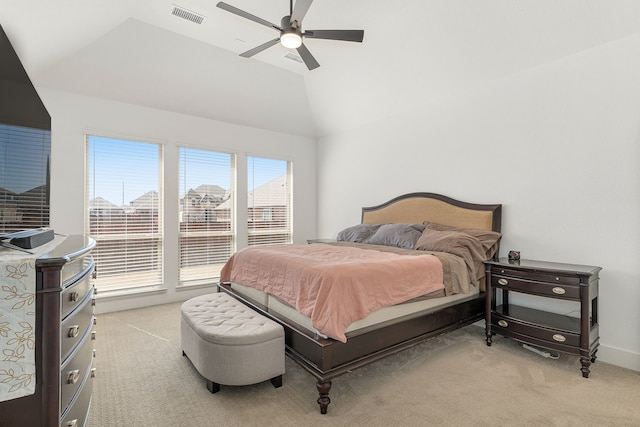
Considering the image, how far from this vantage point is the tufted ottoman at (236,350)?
2.19 metres

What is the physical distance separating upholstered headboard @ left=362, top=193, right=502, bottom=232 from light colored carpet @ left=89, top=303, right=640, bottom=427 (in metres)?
1.42

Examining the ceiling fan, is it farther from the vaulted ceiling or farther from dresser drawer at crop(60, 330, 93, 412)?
dresser drawer at crop(60, 330, 93, 412)

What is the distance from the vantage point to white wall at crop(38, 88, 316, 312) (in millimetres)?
3947

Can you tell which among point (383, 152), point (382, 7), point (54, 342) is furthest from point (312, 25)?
point (54, 342)

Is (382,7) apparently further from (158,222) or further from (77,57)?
(158,222)

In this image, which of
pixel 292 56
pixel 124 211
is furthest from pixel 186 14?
pixel 124 211

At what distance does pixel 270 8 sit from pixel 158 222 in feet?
10.8

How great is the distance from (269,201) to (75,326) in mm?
4565

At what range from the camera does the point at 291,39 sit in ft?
9.01

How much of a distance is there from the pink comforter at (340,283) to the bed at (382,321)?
0.08m

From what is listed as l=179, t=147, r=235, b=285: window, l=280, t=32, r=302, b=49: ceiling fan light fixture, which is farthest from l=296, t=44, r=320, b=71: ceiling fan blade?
l=179, t=147, r=235, b=285: window

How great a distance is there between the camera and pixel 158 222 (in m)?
4.70

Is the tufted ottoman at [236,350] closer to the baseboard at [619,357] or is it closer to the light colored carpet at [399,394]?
the light colored carpet at [399,394]

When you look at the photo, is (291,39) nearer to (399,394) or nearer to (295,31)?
(295,31)
